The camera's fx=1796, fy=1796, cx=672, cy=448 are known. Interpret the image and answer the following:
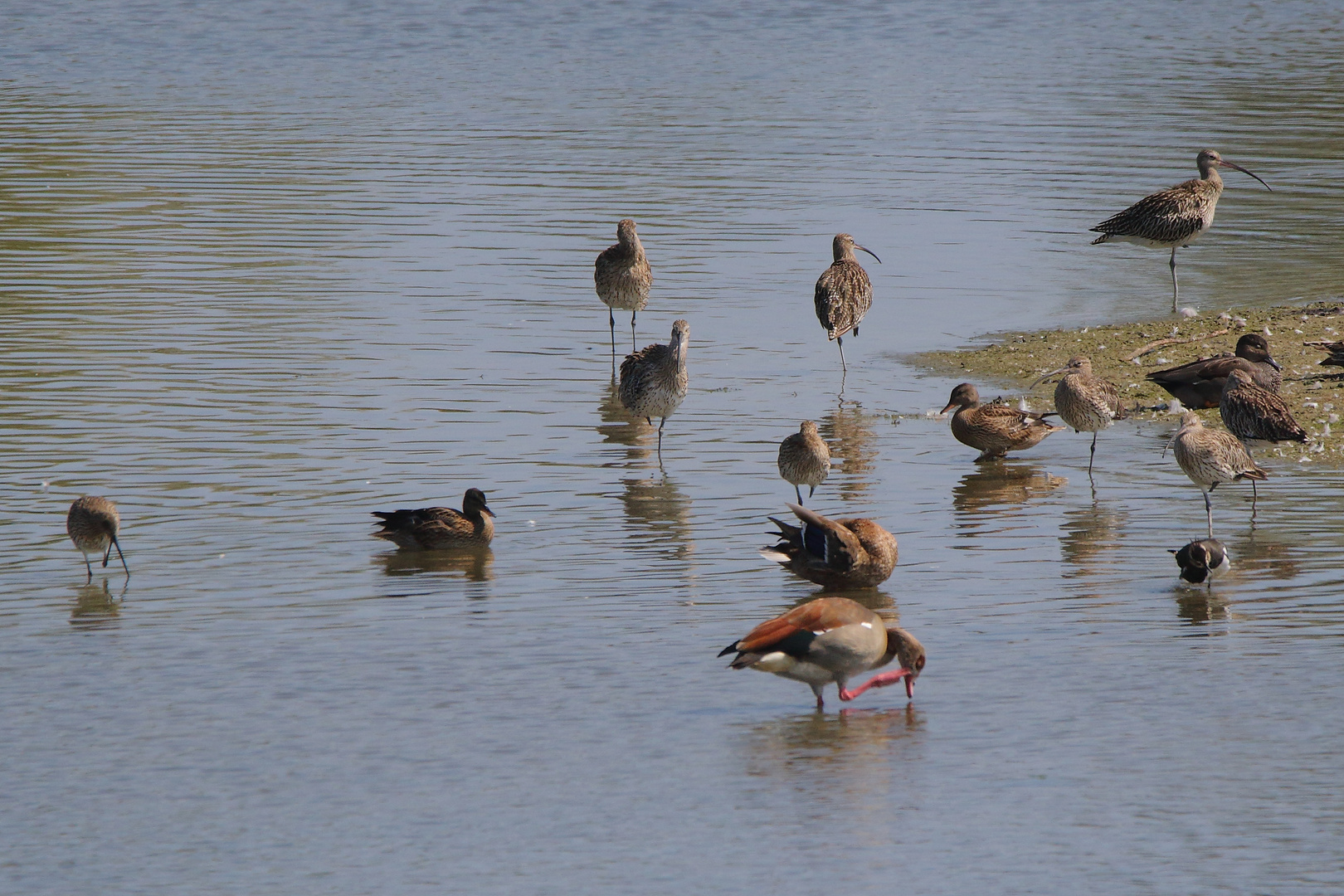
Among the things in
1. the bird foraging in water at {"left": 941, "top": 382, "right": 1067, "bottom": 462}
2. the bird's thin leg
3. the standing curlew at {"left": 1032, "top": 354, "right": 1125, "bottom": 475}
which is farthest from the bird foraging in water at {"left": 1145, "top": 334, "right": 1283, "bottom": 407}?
the bird's thin leg

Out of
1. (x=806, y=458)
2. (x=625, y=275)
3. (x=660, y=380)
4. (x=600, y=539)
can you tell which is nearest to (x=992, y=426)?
(x=806, y=458)

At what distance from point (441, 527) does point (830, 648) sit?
371 centimetres

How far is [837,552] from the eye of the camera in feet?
35.4

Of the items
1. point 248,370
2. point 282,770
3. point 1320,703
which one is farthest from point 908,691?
point 248,370

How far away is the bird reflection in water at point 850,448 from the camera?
13523mm

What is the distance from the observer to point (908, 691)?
366 inches

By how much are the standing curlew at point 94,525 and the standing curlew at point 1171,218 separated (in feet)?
41.2

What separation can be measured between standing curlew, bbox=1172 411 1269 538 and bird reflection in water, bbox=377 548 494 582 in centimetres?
474

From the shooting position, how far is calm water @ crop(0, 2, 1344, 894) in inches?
308

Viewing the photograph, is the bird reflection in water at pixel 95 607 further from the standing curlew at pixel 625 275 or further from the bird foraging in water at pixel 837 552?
the standing curlew at pixel 625 275

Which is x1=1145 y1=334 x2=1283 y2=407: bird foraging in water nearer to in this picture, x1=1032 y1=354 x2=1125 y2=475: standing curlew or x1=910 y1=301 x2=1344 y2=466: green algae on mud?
x1=910 y1=301 x2=1344 y2=466: green algae on mud

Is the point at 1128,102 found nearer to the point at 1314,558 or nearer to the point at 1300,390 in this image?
the point at 1300,390

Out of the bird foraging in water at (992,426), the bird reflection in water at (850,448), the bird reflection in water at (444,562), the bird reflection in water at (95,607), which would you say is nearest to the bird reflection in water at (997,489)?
the bird foraging in water at (992,426)

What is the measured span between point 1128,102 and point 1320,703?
27.2 meters
